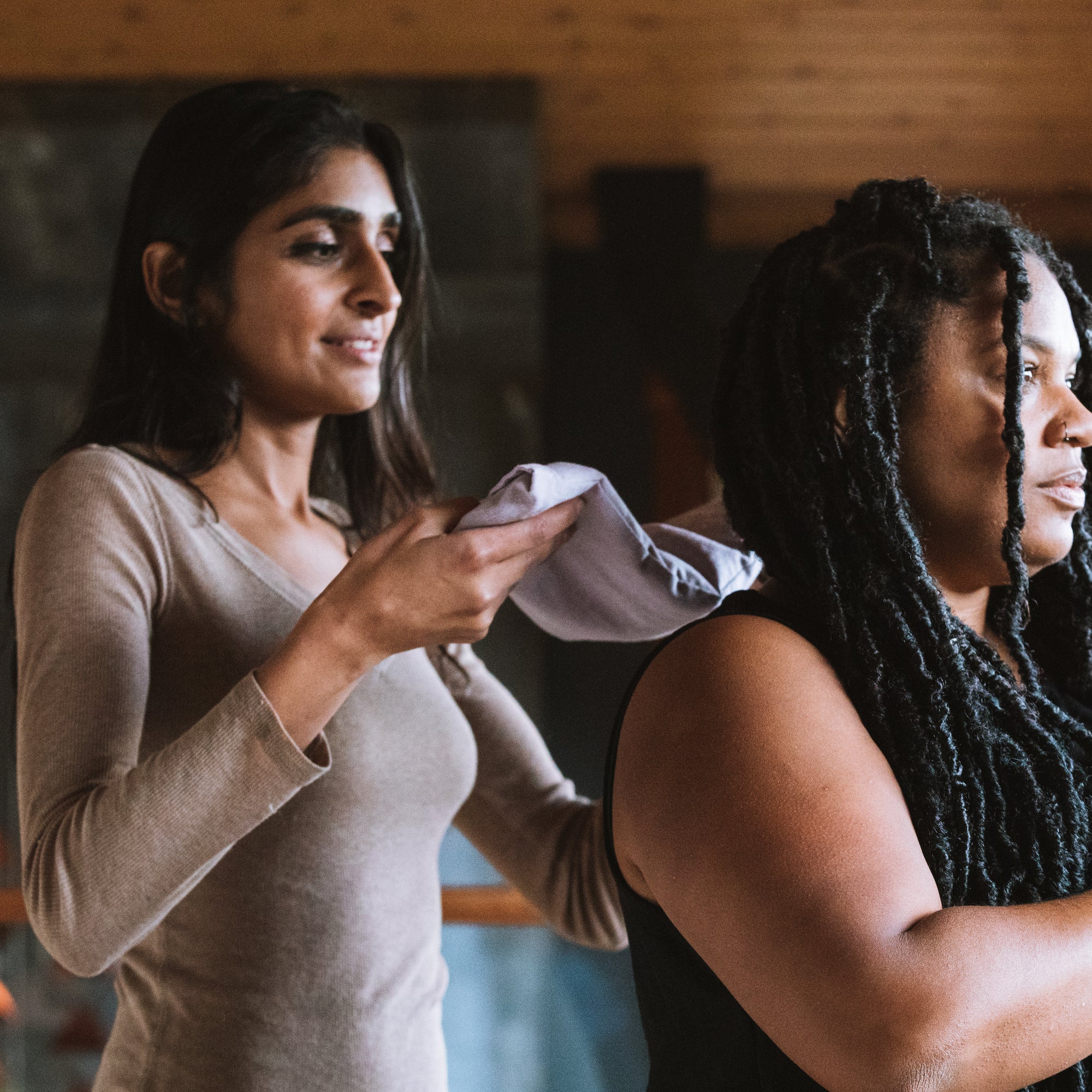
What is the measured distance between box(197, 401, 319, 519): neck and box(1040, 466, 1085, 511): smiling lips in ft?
2.51

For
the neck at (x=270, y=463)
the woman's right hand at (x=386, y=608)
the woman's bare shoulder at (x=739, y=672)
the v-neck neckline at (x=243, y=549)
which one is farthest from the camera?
the neck at (x=270, y=463)

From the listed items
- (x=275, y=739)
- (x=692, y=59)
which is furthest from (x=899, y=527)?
(x=692, y=59)

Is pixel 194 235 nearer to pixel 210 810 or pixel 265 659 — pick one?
pixel 265 659

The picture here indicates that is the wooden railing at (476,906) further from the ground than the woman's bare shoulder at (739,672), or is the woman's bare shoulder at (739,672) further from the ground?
the woman's bare shoulder at (739,672)

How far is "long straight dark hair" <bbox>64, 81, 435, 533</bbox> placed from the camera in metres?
1.27

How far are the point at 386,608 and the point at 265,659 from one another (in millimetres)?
256

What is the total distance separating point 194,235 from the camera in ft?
4.20

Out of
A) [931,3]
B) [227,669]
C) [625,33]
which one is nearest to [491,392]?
[625,33]

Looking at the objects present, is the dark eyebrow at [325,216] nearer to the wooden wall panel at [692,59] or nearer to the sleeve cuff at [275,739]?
the sleeve cuff at [275,739]

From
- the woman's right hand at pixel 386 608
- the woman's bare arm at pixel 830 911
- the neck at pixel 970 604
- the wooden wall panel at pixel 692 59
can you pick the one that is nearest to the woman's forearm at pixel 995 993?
the woman's bare arm at pixel 830 911

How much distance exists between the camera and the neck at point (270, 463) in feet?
4.29

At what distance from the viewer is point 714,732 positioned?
0.83 meters

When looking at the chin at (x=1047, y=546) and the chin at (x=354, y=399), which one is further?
the chin at (x=354, y=399)

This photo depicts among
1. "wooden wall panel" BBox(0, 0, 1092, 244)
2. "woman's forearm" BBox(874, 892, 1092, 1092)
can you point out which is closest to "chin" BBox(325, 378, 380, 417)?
"woman's forearm" BBox(874, 892, 1092, 1092)
